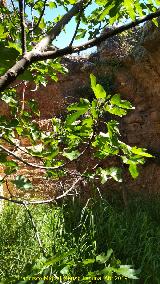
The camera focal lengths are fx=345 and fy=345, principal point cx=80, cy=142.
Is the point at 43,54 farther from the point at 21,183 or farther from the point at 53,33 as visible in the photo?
the point at 21,183

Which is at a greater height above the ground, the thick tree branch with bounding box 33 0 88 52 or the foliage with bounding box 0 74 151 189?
the thick tree branch with bounding box 33 0 88 52

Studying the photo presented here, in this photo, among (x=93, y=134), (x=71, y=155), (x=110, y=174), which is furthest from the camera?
(x=71, y=155)

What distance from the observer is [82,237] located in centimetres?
464

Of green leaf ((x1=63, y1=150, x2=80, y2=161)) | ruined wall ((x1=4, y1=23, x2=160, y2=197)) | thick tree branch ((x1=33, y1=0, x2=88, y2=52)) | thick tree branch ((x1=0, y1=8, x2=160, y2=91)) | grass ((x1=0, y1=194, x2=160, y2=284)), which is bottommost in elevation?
grass ((x1=0, y1=194, x2=160, y2=284))

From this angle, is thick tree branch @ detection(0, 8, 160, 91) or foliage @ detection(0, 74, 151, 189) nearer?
thick tree branch @ detection(0, 8, 160, 91)

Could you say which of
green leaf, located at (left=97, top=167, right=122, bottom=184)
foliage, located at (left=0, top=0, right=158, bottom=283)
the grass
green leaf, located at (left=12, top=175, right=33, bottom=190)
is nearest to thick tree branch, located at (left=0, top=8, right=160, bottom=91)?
foliage, located at (left=0, top=0, right=158, bottom=283)

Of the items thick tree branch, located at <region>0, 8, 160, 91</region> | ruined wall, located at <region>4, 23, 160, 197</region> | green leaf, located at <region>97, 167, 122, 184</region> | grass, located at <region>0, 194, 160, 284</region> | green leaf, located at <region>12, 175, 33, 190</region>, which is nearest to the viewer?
thick tree branch, located at <region>0, 8, 160, 91</region>

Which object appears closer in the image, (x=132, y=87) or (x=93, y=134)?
(x=93, y=134)

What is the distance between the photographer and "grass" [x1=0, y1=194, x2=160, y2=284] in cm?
436

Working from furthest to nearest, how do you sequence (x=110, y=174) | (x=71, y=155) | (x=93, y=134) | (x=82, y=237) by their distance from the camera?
1. (x=82, y=237)
2. (x=71, y=155)
3. (x=110, y=174)
4. (x=93, y=134)

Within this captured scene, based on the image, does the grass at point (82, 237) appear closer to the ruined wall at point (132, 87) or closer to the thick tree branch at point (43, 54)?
the ruined wall at point (132, 87)

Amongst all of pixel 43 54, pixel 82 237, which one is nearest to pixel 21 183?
pixel 43 54

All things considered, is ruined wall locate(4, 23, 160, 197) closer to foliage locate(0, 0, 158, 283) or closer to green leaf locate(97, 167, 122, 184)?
foliage locate(0, 0, 158, 283)

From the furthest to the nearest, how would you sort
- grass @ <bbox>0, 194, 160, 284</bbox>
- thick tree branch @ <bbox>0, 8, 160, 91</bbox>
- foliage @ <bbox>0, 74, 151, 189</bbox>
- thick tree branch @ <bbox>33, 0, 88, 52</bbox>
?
grass @ <bbox>0, 194, 160, 284</bbox>, foliage @ <bbox>0, 74, 151, 189</bbox>, thick tree branch @ <bbox>33, 0, 88, 52</bbox>, thick tree branch @ <bbox>0, 8, 160, 91</bbox>
